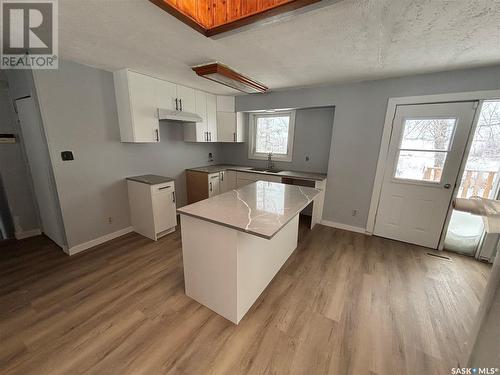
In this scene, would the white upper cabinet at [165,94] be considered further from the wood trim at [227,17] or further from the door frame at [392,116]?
the door frame at [392,116]

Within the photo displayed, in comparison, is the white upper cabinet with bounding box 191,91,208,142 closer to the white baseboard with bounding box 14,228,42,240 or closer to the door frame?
the white baseboard with bounding box 14,228,42,240

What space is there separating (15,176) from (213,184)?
9.60 feet

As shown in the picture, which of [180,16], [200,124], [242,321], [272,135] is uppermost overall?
[180,16]

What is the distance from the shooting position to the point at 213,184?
3.95 m

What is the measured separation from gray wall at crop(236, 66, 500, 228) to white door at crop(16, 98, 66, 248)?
351cm

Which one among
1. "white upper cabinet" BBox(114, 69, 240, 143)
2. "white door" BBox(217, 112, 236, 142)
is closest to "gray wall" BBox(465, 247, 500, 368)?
"white upper cabinet" BBox(114, 69, 240, 143)

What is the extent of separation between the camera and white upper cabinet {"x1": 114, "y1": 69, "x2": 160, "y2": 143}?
268 centimetres

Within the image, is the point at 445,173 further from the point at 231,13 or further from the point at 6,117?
the point at 6,117

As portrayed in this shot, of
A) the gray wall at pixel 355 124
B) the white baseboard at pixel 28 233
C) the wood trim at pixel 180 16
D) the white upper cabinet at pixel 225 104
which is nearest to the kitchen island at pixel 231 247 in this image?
the wood trim at pixel 180 16

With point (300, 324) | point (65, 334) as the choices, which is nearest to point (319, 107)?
point (300, 324)

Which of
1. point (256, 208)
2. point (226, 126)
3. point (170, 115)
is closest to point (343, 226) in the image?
point (256, 208)

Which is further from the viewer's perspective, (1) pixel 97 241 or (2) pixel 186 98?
(2) pixel 186 98

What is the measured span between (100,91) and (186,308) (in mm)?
2940

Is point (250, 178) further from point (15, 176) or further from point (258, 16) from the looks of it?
point (15, 176)
